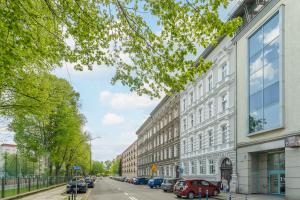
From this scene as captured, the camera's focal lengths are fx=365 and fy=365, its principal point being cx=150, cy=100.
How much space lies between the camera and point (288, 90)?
24328 mm

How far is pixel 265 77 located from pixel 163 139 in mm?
44564

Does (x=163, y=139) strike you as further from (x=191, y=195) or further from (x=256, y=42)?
(x=256, y=42)

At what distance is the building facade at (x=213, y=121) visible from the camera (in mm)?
34250

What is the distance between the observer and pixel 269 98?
2686cm

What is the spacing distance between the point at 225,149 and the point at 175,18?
2899 centimetres

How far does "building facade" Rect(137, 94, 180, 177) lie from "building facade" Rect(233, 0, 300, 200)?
25910mm

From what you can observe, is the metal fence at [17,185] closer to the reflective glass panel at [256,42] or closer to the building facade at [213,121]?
the building facade at [213,121]

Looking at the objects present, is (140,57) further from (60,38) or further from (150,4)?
(60,38)

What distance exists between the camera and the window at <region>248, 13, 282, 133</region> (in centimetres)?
2592

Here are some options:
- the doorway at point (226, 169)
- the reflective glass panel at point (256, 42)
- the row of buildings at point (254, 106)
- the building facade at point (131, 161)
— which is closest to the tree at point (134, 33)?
the row of buildings at point (254, 106)

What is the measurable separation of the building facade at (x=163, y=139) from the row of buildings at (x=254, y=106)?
467 inches

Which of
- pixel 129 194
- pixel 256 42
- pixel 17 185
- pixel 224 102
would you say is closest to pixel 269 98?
pixel 256 42

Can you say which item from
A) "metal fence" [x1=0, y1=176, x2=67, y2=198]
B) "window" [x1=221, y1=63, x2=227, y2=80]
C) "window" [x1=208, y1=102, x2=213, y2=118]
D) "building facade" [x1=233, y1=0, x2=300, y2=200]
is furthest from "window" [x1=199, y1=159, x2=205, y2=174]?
"metal fence" [x1=0, y1=176, x2=67, y2=198]

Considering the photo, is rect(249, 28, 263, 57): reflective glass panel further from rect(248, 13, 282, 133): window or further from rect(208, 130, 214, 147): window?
rect(208, 130, 214, 147): window
